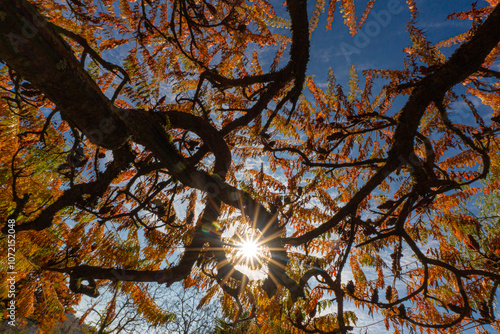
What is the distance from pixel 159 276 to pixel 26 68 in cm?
172

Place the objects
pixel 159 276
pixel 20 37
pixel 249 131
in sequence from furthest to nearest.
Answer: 1. pixel 249 131
2. pixel 159 276
3. pixel 20 37

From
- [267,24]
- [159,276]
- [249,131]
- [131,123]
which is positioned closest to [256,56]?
[267,24]

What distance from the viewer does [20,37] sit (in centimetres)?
89

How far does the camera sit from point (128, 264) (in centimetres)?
430

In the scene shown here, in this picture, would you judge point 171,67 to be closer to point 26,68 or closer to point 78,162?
point 78,162

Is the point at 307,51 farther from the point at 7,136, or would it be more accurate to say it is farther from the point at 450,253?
the point at 450,253

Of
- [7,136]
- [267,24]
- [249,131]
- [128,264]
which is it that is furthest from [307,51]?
[128,264]

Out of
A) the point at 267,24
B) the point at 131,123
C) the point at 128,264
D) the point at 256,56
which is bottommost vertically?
the point at 128,264

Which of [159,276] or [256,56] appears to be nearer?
[159,276]

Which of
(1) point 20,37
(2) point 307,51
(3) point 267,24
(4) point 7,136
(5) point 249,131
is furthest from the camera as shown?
(5) point 249,131

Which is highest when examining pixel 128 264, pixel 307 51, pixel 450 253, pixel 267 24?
pixel 267 24

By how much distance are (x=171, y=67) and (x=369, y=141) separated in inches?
154

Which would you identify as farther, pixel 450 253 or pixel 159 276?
pixel 450 253

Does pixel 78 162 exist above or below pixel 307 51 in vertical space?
below
